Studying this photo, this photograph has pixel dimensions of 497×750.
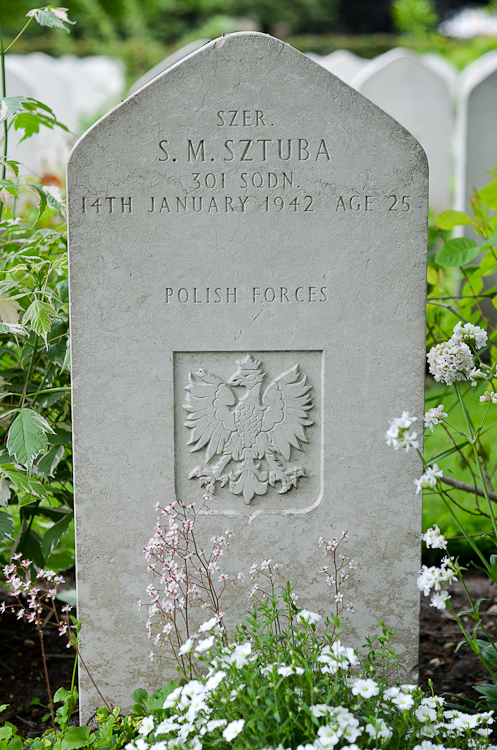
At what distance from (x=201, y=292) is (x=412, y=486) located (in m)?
0.89

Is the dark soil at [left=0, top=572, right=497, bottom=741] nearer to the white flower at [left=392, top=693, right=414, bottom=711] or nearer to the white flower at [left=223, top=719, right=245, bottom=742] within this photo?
the white flower at [left=392, top=693, right=414, bottom=711]

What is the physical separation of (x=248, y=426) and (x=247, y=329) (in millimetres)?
306

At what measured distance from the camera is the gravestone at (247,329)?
2.05m

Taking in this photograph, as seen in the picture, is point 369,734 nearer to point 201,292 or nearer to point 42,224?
point 201,292

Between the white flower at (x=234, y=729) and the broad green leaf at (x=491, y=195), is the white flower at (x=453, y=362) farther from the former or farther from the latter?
the white flower at (x=234, y=729)

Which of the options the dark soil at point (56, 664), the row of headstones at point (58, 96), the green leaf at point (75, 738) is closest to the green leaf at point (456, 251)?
the dark soil at point (56, 664)

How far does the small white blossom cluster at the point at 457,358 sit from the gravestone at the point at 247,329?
15 cm

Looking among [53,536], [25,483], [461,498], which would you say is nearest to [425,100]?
[461,498]

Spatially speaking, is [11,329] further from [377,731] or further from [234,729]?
[377,731]

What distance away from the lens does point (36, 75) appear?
9.52 metres

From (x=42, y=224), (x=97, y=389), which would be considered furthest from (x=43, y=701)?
(x=42, y=224)

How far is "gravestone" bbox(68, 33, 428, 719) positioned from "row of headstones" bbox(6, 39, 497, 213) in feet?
3.65

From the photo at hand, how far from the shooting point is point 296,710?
158 centimetres

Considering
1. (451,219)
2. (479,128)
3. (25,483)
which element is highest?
(479,128)
